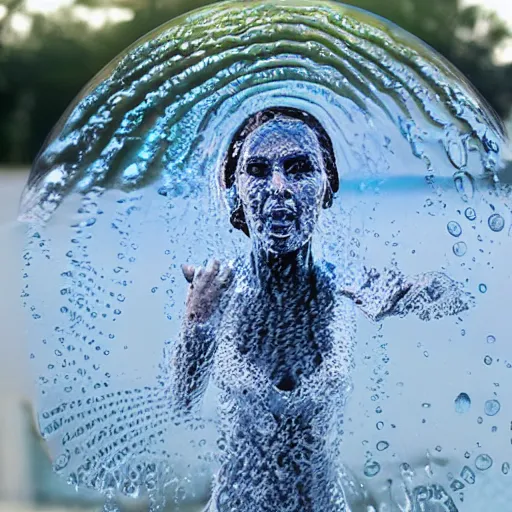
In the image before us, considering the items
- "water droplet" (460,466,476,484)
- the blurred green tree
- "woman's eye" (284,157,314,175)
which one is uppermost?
the blurred green tree

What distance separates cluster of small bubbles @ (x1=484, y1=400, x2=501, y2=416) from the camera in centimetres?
85

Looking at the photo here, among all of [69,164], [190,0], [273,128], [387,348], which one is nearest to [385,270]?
[387,348]

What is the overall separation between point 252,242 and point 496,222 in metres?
0.26

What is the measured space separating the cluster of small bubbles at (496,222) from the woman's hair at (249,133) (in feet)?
0.55

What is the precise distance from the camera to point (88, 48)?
1.42 m

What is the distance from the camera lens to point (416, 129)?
2.80ft

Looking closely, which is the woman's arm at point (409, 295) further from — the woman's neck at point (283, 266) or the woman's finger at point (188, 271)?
the woman's finger at point (188, 271)

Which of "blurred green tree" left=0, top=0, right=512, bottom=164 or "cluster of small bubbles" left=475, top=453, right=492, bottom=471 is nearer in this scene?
"cluster of small bubbles" left=475, top=453, right=492, bottom=471

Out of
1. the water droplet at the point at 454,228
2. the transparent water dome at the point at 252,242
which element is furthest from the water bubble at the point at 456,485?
the water droplet at the point at 454,228

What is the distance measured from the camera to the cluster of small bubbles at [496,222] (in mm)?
848

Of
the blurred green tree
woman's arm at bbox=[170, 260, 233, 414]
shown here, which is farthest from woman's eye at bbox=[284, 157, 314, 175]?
the blurred green tree

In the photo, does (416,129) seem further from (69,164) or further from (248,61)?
(69,164)

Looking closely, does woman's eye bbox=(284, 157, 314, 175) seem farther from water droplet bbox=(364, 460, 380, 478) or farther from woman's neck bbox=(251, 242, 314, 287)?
water droplet bbox=(364, 460, 380, 478)

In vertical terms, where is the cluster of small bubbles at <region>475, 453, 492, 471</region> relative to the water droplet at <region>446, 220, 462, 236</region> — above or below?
below
